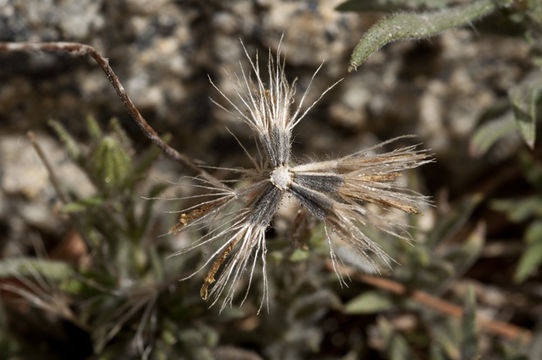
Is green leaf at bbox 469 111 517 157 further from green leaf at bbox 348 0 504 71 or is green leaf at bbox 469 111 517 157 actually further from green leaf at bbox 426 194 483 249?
green leaf at bbox 348 0 504 71

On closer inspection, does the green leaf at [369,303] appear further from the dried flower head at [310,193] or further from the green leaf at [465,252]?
the dried flower head at [310,193]

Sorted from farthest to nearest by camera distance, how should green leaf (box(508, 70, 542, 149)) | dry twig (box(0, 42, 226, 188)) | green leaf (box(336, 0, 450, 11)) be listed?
green leaf (box(336, 0, 450, 11)) → green leaf (box(508, 70, 542, 149)) → dry twig (box(0, 42, 226, 188))

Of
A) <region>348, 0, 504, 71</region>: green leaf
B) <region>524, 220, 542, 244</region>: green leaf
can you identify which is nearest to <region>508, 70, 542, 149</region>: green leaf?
<region>348, 0, 504, 71</region>: green leaf

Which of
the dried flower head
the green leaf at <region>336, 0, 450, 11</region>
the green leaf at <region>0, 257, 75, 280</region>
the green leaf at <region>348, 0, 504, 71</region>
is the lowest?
the green leaf at <region>0, 257, 75, 280</region>

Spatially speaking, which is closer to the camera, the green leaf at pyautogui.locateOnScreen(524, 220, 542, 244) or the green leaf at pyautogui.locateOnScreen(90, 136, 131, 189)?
the green leaf at pyautogui.locateOnScreen(90, 136, 131, 189)

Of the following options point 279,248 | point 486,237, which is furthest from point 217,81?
point 486,237

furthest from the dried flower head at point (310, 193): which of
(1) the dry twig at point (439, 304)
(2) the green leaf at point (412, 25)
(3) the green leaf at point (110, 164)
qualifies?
(1) the dry twig at point (439, 304)

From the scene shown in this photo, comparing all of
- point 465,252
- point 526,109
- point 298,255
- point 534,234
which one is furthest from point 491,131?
point 298,255

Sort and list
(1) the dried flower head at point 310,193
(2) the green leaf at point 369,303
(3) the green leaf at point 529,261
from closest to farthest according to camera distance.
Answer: (1) the dried flower head at point 310,193
(2) the green leaf at point 369,303
(3) the green leaf at point 529,261
